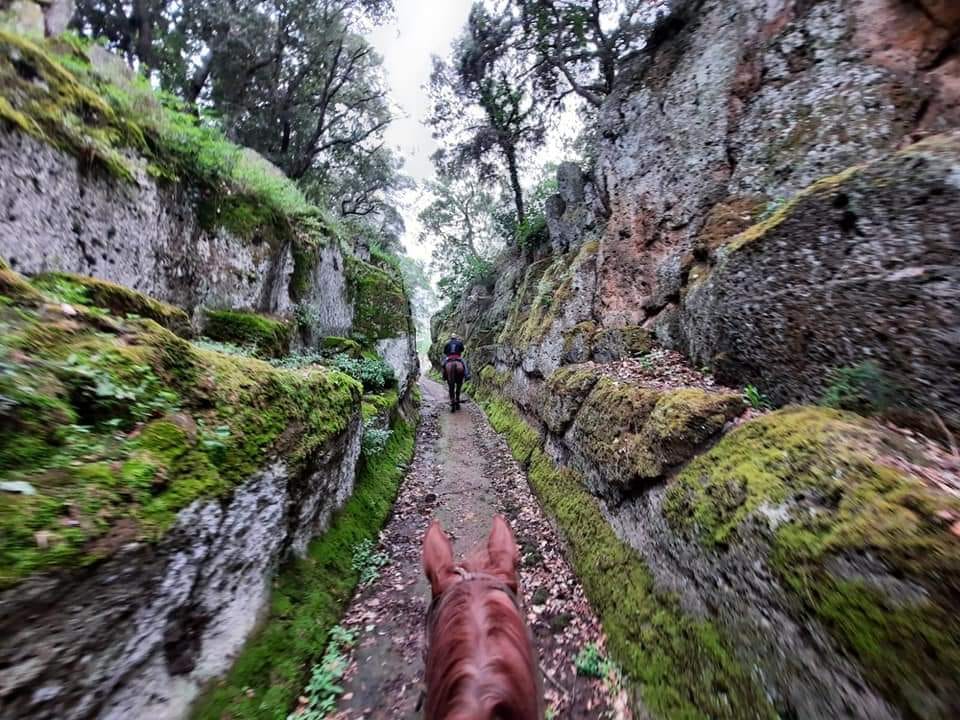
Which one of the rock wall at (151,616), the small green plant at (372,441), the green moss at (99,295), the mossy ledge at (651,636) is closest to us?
the rock wall at (151,616)

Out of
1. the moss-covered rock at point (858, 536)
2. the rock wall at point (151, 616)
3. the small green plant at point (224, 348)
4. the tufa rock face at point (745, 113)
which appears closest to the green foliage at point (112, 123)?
the small green plant at point (224, 348)

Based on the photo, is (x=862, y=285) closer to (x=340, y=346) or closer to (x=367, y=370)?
(x=367, y=370)

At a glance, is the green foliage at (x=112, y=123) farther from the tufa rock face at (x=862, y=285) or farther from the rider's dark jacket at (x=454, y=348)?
the tufa rock face at (x=862, y=285)

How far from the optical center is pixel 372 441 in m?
6.95

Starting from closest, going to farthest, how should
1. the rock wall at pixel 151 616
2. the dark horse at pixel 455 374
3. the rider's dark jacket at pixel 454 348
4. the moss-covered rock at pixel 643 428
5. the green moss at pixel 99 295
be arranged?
1. the rock wall at pixel 151 616
2. the green moss at pixel 99 295
3. the moss-covered rock at pixel 643 428
4. the dark horse at pixel 455 374
5. the rider's dark jacket at pixel 454 348

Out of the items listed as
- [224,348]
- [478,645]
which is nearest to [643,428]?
[478,645]

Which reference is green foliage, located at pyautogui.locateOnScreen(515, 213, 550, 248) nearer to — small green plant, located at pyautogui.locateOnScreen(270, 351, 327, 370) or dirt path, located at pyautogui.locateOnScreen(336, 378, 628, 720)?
dirt path, located at pyautogui.locateOnScreen(336, 378, 628, 720)

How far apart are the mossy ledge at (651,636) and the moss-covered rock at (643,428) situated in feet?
2.06

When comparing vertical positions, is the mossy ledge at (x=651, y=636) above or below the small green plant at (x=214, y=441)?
below

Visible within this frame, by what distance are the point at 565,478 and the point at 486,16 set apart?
17.4m

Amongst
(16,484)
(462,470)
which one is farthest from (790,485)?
(462,470)

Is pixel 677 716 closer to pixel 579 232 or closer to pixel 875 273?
pixel 875 273

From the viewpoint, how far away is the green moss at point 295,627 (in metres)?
2.68

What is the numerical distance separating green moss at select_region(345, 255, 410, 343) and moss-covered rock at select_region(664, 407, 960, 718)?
33.4 feet
